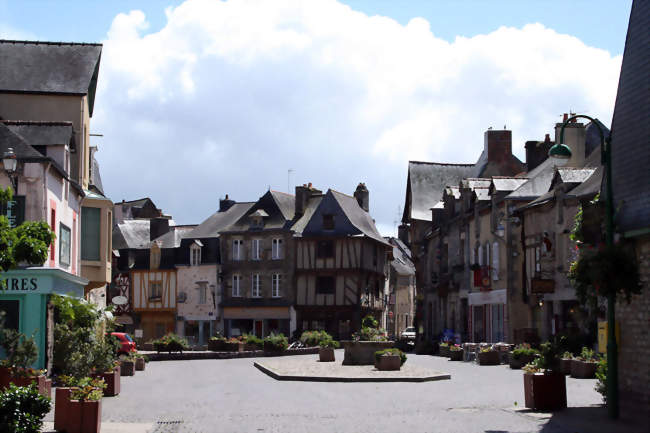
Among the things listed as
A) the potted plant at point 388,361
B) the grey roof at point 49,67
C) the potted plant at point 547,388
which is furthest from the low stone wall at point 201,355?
the potted plant at point 547,388

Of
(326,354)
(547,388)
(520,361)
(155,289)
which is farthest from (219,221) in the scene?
(547,388)

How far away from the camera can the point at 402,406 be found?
1633 cm

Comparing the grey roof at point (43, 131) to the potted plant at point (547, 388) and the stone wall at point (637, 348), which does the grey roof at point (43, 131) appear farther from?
the stone wall at point (637, 348)

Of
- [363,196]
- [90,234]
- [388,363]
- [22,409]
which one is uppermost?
[363,196]

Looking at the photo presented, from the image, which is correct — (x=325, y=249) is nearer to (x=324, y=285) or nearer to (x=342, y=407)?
(x=324, y=285)

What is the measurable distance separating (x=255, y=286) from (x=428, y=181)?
39.3ft

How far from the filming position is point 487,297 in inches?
1596

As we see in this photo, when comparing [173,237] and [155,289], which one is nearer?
[155,289]

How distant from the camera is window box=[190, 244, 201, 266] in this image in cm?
5922

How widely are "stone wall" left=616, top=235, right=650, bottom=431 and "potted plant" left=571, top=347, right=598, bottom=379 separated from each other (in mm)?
6665

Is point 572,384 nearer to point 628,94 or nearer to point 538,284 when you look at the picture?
point 628,94

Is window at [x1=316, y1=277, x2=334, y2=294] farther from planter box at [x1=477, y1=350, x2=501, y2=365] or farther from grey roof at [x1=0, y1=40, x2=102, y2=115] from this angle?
grey roof at [x1=0, y1=40, x2=102, y2=115]

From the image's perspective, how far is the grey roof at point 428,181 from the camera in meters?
55.3

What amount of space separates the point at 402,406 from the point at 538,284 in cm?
1754
